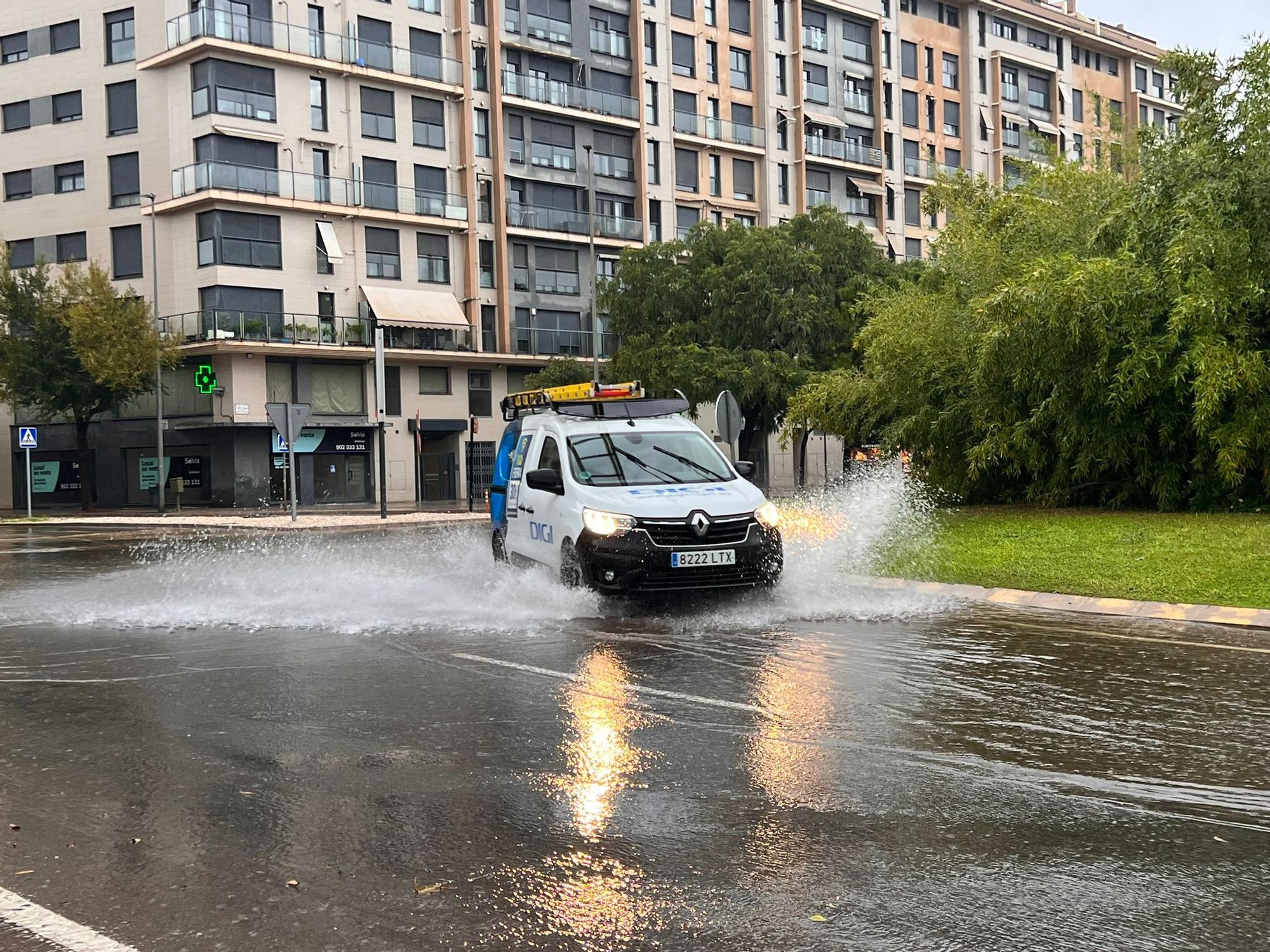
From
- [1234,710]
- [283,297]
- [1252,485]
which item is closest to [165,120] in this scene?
[283,297]

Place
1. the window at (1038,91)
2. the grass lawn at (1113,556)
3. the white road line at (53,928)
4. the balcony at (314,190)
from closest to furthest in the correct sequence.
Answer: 1. the white road line at (53,928)
2. the grass lawn at (1113,556)
3. the balcony at (314,190)
4. the window at (1038,91)

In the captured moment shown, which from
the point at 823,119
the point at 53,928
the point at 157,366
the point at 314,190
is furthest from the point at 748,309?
the point at 53,928

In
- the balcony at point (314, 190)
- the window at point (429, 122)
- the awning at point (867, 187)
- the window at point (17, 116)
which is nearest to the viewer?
the balcony at point (314, 190)

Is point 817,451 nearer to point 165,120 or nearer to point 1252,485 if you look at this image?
point 165,120

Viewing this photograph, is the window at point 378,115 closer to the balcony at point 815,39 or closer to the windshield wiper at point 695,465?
the balcony at point 815,39

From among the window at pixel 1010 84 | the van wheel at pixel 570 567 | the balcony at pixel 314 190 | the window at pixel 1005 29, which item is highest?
the window at pixel 1005 29

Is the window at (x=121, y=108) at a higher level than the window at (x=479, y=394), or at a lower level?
higher

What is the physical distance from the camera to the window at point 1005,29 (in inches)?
3000

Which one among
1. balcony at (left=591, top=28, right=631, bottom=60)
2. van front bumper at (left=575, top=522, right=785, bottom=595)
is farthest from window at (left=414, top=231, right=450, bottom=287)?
van front bumper at (left=575, top=522, right=785, bottom=595)

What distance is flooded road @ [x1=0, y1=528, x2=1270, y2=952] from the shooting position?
4.07 m

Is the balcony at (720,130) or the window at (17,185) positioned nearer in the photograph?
the window at (17,185)

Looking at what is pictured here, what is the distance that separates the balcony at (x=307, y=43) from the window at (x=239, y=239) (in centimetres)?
625

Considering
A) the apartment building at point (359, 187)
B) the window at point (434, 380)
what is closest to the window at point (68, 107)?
the apartment building at point (359, 187)

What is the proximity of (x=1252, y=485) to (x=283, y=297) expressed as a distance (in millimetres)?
37498
